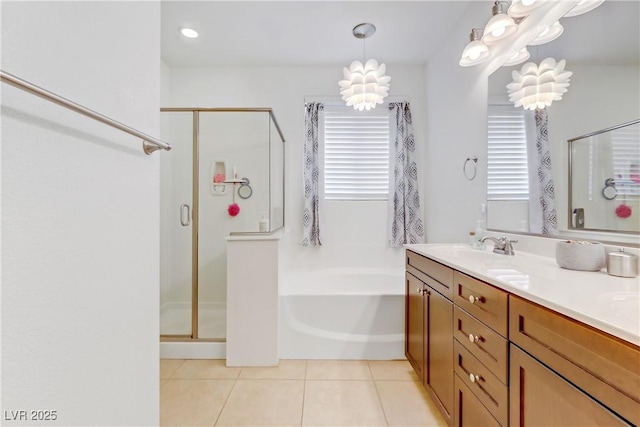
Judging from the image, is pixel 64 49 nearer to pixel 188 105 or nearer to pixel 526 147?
pixel 526 147

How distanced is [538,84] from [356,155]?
5.80 feet

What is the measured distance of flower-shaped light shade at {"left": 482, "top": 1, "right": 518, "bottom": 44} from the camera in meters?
1.55

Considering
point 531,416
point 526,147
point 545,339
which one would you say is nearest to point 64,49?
point 545,339

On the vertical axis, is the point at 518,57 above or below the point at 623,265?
above

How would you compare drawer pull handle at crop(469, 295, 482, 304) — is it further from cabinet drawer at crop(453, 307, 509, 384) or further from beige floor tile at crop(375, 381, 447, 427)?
beige floor tile at crop(375, 381, 447, 427)

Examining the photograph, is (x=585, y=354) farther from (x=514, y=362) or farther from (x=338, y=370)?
(x=338, y=370)

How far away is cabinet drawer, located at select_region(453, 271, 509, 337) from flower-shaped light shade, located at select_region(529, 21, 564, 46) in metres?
1.32

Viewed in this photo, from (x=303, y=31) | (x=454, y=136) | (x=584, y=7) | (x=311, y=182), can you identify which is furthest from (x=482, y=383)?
(x=303, y=31)

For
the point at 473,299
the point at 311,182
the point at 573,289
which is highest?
the point at 311,182

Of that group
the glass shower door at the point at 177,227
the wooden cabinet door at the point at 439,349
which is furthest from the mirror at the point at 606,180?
the glass shower door at the point at 177,227

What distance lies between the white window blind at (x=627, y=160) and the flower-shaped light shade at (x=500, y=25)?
34.6 inches

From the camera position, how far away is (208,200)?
2459mm

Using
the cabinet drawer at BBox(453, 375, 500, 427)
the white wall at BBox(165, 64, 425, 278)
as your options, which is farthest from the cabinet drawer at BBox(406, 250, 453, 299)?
the white wall at BBox(165, 64, 425, 278)

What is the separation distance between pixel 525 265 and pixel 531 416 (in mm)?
693
